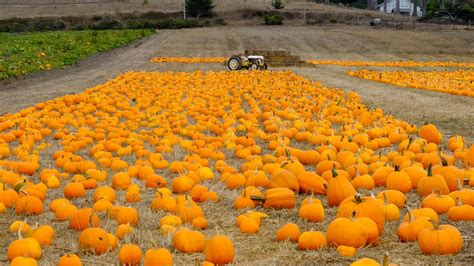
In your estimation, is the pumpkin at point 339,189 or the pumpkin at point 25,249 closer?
the pumpkin at point 25,249

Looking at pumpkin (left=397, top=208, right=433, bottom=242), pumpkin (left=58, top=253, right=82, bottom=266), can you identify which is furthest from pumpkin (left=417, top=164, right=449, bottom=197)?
pumpkin (left=58, top=253, right=82, bottom=266)

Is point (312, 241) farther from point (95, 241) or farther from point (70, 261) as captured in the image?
point (70, 261)

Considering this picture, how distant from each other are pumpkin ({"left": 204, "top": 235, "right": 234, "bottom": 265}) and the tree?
250 feet

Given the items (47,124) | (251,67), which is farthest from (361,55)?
(47,124)

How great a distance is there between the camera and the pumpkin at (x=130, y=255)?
14.6ft

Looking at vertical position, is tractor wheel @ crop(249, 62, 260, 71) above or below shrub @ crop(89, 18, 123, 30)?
below

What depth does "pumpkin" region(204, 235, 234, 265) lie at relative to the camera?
14.5ft

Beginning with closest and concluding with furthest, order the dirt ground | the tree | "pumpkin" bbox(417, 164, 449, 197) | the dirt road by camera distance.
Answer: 1. the dirt ground
2. "pumpkin" bbox(417, 164, 449, 197)
3. the dirt road
4. the tree

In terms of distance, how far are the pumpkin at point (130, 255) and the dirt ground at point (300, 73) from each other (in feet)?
0.57

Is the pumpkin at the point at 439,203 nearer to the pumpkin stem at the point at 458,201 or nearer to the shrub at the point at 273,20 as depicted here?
the pumpkin stem at the point at 458,201

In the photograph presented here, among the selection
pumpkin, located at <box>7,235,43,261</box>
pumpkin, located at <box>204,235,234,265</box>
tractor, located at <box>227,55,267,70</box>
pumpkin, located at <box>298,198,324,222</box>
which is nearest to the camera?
pumpkin, located at <box>204,235,234,265</box>

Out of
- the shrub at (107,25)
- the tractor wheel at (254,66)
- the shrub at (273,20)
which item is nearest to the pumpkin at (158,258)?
the tractor wheel at (254,66)

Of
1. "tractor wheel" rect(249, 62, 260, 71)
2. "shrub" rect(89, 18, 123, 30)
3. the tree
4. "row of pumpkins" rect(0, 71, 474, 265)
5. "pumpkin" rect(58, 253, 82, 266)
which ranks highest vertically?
Answer: the tree

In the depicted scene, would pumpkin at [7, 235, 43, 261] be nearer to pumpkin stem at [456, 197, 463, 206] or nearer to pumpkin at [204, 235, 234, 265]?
pumpkin at [204, 235, 234, 265]
